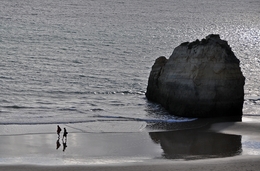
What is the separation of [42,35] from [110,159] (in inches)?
1630

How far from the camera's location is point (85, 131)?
29.6 meters

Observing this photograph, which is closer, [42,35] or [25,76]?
[25,76]

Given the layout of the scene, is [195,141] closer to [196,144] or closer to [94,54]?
[196,144]

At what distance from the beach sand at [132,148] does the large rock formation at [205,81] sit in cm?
126

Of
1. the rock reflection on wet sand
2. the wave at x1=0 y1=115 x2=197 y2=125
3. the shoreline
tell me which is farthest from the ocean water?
the shoreline

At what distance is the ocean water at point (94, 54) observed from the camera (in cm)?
3466

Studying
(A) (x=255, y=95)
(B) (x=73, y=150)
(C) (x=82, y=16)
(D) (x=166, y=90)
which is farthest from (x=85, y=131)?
(C) (x=82, y=16)

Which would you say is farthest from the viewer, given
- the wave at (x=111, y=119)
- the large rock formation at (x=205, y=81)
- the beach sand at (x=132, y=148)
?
the large rock formation at (x=205, y=81)

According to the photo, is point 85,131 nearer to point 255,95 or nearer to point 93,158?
point 93,158

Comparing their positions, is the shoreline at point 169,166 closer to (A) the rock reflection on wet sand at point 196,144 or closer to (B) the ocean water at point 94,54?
(A) the rock reflection on wet sand at point 196,144

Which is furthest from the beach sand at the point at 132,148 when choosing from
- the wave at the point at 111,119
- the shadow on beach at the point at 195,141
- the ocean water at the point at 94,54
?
the ocean water at the point at 94,54

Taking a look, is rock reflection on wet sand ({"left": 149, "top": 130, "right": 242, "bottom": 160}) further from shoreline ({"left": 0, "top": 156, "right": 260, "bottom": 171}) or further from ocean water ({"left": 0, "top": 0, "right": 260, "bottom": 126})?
ocean water ({"left": 0, "top": 0, "right": 260, "bottom": 126})

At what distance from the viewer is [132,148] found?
26.5m

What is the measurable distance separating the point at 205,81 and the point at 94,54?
2337cm
